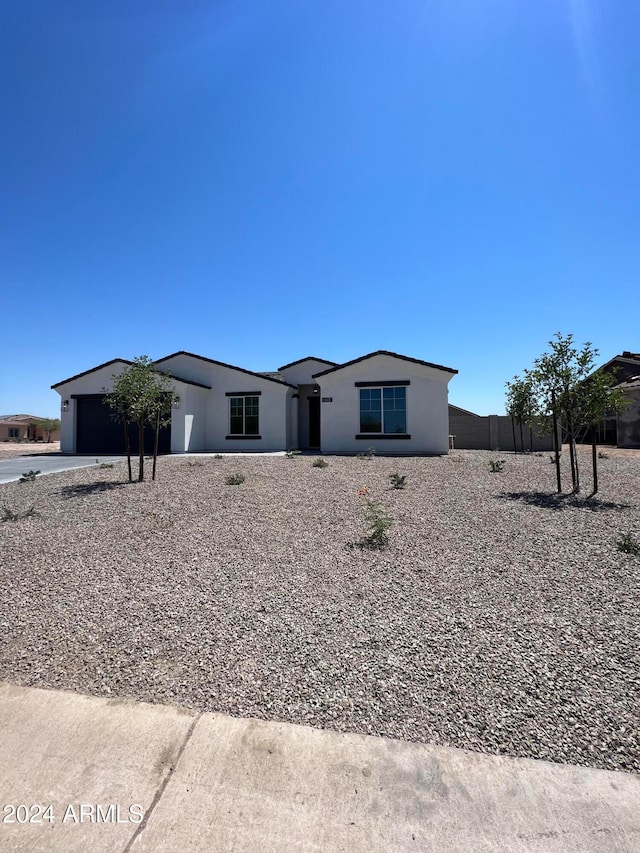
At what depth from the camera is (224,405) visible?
18484mm

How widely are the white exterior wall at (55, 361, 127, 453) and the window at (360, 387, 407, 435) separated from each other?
33.8ft

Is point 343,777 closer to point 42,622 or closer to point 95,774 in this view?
point 95,774

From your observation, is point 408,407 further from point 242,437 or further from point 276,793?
point 276,793

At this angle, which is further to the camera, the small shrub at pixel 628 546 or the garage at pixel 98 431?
the garage at pixel 98 431

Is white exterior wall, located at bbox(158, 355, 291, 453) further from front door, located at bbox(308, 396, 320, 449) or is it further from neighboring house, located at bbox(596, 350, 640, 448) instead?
neighboring house, located at bbox(596, 350, 640, 448)

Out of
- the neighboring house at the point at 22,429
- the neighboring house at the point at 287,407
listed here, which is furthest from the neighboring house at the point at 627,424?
the neighboring house at the point at 22,429

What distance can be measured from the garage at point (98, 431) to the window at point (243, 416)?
3053 mm

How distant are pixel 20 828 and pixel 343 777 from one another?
1.41m

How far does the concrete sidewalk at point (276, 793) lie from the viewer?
1.75 meters

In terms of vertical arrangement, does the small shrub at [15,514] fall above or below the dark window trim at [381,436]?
below

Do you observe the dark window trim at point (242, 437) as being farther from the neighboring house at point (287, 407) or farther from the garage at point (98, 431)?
the garage at point (98, 431)

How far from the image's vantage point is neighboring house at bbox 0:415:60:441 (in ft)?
142

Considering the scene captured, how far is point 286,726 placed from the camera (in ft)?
7.72

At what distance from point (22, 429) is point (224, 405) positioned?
36510 millimetres
